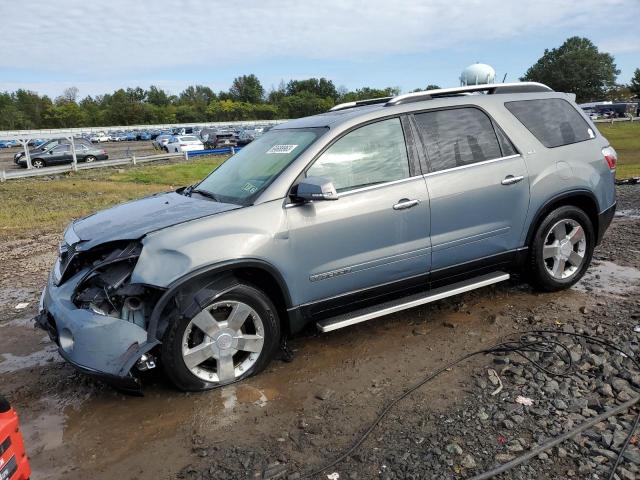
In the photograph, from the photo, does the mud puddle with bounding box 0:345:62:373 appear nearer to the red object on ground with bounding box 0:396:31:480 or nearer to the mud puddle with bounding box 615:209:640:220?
the red object on ground with bounding box 0:396:31:480

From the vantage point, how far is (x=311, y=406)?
3.40 m

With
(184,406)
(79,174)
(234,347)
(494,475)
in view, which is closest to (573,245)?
(494,475)

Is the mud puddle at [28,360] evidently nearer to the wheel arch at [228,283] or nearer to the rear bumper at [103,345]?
the rear bumper at [103,345]

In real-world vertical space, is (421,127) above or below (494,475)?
above

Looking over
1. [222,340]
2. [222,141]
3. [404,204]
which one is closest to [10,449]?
[222,340]

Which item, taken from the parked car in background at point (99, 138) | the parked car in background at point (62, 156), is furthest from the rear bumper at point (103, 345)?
the parked car in background at point (99, 138)

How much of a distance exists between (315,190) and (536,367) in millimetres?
1986

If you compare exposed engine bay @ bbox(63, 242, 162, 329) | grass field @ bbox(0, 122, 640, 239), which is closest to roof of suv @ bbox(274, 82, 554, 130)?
exposed engine bay @ bbox(63, 242, 162, 329)

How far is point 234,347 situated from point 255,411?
462 millimetres

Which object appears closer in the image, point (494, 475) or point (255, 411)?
point (494, 475)

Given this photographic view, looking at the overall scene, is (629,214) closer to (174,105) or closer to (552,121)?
(552,121)

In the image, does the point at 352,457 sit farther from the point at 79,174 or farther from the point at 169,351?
the point at 79,174

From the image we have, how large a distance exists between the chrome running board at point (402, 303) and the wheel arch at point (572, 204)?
538 millimetres

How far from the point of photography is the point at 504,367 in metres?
3.71
